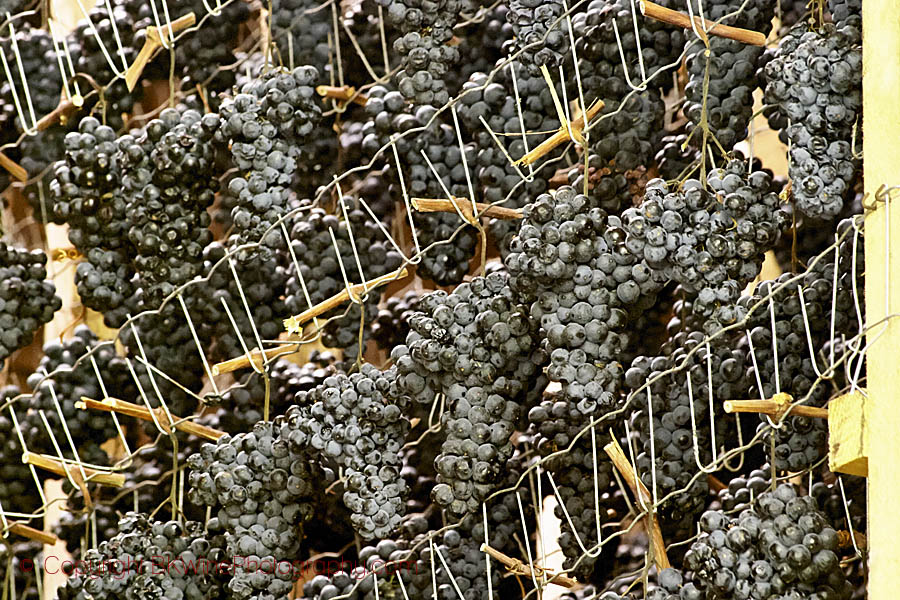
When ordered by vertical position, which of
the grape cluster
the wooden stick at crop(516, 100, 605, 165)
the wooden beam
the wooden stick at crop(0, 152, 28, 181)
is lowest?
the wooden beam

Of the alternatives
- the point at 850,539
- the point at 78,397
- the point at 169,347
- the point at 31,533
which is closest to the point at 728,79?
the point at 850,539

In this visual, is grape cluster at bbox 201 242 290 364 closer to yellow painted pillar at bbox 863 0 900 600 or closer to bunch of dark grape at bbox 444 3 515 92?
bunch of dark grape at bbox 444 3 515 92

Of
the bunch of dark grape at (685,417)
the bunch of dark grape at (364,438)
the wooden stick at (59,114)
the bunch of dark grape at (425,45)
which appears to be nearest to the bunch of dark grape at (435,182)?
the bunch of dark grape at (425,45)

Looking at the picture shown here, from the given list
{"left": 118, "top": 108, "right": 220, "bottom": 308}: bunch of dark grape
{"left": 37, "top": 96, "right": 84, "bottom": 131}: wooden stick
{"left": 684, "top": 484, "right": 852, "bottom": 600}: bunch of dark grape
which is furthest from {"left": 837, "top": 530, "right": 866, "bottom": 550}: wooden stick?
{"left": 37, "top": 96, "right": 84, "bottom": 131}: wooden stick

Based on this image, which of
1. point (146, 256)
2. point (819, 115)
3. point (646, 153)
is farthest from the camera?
point (146, 256)

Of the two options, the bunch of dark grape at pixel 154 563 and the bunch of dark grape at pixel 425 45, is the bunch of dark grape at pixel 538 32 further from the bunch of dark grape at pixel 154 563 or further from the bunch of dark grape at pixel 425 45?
the bunch of dark grape at pixel 154 563

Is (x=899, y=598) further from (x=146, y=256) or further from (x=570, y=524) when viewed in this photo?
(x=146, y=256)

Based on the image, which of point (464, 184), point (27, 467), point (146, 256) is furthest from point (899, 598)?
point (27, 467)
